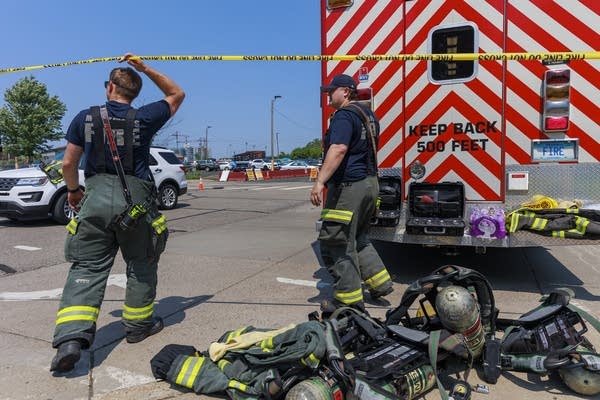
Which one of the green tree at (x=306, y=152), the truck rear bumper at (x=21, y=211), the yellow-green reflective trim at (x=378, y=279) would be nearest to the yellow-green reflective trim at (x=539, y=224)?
the yellow-green reflective trim at (x=378, y=279)

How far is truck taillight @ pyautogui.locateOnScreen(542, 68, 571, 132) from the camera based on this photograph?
4.16 m

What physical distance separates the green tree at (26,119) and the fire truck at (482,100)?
35.7m

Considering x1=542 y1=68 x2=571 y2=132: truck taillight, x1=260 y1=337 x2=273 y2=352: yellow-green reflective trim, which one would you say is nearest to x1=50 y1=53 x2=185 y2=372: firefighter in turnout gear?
x1=260 y1=337 x2=273 y2=352: yellow-green reflective trim

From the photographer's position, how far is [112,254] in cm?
337

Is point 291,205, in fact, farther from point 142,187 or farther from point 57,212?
point 142,187

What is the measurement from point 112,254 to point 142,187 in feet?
1.66

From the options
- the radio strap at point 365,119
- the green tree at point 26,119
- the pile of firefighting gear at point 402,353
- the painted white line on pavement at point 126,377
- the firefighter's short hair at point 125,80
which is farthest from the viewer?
the green tree at point 26,119

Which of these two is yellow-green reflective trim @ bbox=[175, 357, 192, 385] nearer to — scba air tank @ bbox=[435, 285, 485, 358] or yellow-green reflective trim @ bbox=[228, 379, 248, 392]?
yellow-green reflective trim @ bbox=[228, 379, 248, 392]

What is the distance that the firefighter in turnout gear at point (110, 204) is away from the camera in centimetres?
314

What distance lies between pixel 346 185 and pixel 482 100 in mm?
1579

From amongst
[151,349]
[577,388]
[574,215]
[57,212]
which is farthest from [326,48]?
[57,212]

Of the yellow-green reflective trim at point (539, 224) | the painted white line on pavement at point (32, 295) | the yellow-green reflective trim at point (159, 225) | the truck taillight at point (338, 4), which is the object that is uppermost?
the truck taillight at point (338, 4)

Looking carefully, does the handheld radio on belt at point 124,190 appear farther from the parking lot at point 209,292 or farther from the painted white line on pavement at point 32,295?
the painted white line on pavement at point 32,295

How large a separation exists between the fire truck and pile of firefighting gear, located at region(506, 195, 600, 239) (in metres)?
0.07
